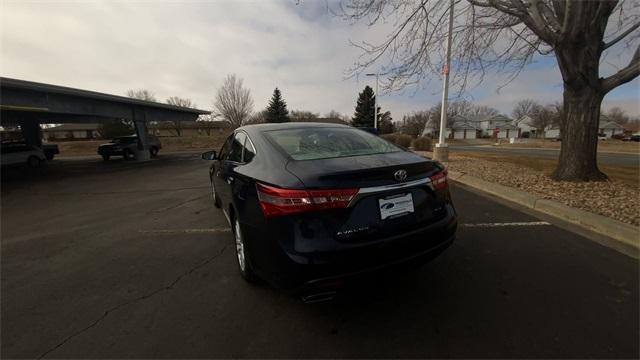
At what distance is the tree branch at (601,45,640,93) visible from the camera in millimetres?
5923

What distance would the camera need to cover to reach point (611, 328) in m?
2.18

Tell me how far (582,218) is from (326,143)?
13.4 feet

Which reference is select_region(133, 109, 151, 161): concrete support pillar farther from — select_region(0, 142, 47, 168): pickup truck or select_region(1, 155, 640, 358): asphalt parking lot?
select_region(1, 155, 640, 358): asphalt parking lot

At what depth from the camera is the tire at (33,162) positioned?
58.5ft

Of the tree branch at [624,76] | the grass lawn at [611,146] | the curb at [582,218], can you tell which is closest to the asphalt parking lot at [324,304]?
the curb at [582,218]

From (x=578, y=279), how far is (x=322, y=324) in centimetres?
255

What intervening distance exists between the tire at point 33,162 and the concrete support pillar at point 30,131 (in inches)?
253

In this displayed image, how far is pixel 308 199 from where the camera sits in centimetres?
202

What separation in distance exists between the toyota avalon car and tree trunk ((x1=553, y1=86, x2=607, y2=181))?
19.5 ft

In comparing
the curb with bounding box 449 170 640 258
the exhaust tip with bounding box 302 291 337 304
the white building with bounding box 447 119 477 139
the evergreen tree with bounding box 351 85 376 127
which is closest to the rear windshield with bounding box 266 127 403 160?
the exhaust tip with bounding box 302 291 337 304

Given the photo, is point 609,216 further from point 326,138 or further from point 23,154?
point 23,154

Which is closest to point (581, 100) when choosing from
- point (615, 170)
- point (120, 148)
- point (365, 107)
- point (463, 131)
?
point (615, 170)

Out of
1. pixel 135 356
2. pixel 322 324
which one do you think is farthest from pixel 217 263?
pixel 322 324

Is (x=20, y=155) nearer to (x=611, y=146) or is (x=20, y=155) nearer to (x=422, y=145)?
(x=422, y=145)
